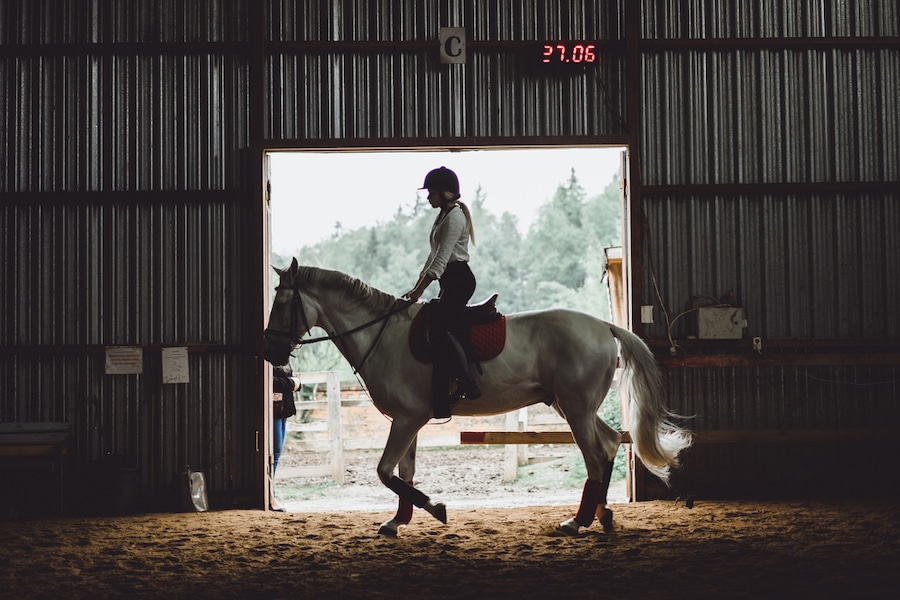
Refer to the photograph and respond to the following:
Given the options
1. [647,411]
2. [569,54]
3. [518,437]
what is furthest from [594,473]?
[569,54]

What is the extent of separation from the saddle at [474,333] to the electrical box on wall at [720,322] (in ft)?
7.75

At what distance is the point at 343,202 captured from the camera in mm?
27203

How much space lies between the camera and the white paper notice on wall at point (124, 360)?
753cm

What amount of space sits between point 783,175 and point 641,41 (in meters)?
1.89

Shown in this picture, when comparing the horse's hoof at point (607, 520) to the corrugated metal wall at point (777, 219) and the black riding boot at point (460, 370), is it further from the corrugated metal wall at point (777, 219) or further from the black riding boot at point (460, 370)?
the corrugated metal wall at point (777, 219)

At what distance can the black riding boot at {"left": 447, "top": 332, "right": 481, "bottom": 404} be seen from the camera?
5828 mm

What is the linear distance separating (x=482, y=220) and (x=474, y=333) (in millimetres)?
23616

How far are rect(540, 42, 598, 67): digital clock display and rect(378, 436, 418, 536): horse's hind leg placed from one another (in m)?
3.90

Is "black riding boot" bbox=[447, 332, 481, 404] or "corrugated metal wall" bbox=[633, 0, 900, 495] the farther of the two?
"corrugated metal wall" bbox=[633, 0, 900, 495]

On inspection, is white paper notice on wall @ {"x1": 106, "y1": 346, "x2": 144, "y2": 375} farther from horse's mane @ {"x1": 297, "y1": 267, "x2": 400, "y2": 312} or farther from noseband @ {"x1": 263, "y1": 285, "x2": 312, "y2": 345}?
horse's mane @ {"x1": 297, "y1": 267, "x2": 400, "y2": 312}

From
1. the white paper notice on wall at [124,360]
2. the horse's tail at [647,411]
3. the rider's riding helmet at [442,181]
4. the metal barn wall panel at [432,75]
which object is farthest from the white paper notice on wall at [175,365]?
the horse's tail at [647,411]

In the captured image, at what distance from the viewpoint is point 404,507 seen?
5.98 m

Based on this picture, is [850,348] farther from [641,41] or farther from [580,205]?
[580,205]

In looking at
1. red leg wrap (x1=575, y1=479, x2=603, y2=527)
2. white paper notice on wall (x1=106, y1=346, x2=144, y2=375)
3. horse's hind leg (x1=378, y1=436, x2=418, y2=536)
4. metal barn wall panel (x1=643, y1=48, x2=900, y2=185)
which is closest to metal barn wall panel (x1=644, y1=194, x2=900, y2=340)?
metal barn wall panel (x1=643, y1=48, x2=900, y2=185)
